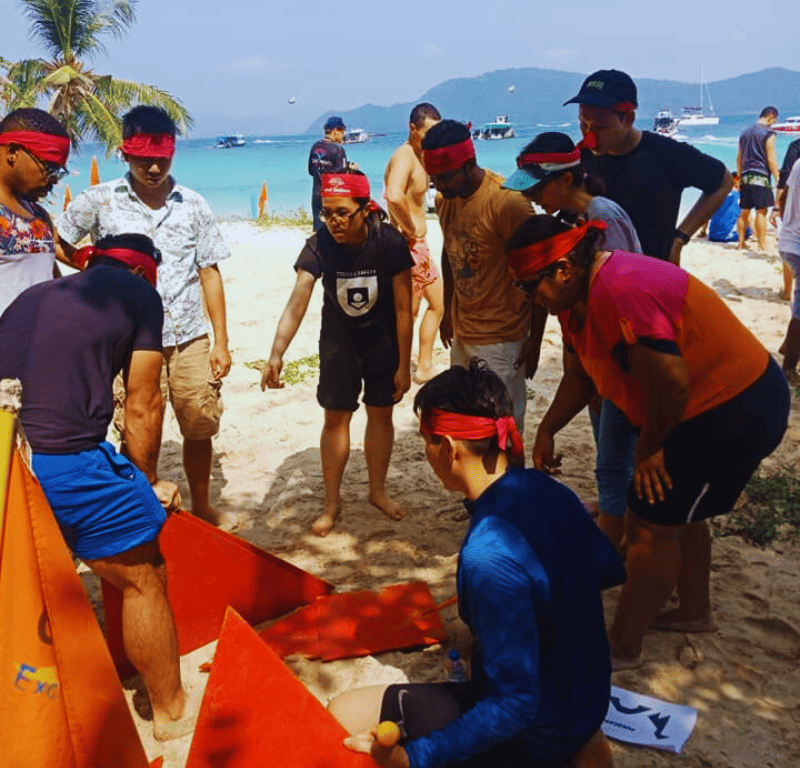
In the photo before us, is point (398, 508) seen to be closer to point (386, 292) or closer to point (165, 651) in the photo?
point (386, 292)

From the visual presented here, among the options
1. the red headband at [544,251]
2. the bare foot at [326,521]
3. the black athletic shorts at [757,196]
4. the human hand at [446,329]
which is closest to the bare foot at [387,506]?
the bare foot at [326,521]

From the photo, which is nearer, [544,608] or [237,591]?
[544,608]

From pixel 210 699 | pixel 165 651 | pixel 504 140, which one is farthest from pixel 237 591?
pixel 504 140

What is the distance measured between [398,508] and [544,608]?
2.60 m

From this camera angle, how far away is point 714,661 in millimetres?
3225

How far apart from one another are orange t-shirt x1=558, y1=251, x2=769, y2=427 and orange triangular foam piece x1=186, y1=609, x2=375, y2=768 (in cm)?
152

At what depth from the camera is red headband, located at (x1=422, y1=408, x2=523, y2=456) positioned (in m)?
2.15

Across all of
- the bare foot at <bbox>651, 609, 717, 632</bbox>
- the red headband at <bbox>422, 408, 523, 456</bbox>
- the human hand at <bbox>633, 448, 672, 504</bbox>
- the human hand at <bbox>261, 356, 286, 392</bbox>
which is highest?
the red headband at <bbox>422, 408, 523, 456</bbox>

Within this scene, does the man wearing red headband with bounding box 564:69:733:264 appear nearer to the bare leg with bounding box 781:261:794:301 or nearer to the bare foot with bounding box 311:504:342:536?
the bare foot with bounding box 311:504:342:536

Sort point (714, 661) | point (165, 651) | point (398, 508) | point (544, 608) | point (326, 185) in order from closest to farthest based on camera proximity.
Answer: point (544, 608), point (165, 651), point (714, 661), point (326, 185), point (398, 508)

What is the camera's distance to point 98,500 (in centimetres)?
263

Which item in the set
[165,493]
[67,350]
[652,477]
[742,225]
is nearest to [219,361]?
[165,493]

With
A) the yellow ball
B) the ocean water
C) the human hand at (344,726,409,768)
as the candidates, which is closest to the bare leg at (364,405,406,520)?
the human hand at (344,726,409,768)

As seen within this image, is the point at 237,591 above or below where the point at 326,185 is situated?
below
